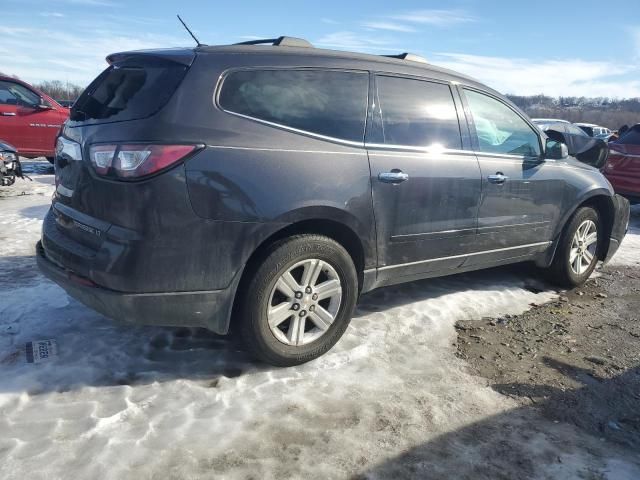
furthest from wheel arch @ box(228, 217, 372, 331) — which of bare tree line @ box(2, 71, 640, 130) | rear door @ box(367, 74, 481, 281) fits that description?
bare tree line @ box(2, 71, 640, 130)

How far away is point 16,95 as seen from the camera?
10133 mm

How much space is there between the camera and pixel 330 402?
2.85 m

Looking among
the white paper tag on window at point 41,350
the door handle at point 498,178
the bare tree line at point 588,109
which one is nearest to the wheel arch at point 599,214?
the door handle at point 498,178

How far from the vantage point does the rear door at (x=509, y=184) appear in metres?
4.05

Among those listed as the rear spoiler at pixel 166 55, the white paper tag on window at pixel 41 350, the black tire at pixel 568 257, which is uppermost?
the rear spoiler at pixel 166 55

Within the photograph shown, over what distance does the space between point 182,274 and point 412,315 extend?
6.52 ft

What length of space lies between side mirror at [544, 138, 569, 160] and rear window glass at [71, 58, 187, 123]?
321 cm

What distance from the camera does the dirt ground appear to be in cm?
294

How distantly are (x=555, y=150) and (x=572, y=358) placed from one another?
6.21ft

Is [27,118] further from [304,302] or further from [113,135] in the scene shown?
[304,302]

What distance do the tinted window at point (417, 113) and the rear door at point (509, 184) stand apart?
0.80 feet

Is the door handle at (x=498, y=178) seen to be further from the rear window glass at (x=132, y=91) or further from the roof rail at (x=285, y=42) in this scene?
the rear window glass at (x=132, y=91)

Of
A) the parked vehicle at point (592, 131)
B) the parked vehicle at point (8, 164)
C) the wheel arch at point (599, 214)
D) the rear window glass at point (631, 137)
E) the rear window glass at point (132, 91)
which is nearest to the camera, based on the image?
the rear window glass at point (132, 91)

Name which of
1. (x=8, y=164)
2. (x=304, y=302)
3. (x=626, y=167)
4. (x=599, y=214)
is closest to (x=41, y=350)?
(x=304, y=302)
